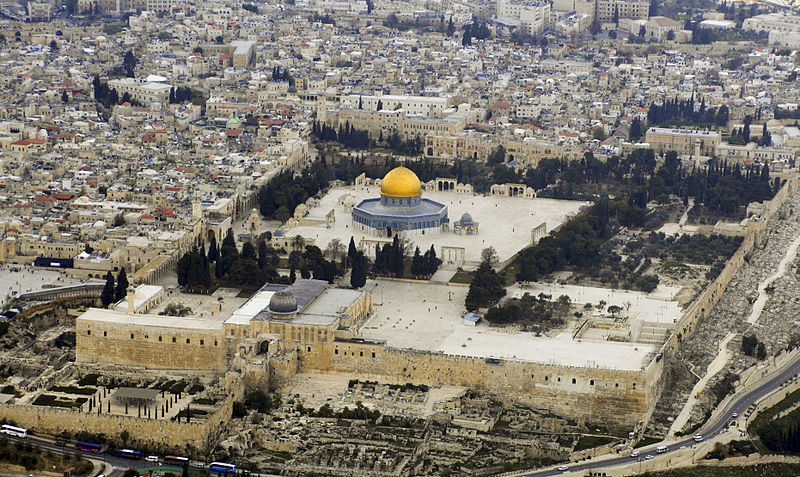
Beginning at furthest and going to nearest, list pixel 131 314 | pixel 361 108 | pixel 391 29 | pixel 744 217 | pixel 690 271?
pixel 391 29 < pixel 361 108 < pixel 744 217 < pixel 690 271 < pixel 131 314

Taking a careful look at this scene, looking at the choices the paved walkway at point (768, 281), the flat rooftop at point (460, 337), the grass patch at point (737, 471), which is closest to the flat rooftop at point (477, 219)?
the flat rooftop at point (460, 337)

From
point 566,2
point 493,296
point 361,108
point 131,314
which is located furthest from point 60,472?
point 566,2

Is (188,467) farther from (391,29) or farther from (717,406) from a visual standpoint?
(391,29)

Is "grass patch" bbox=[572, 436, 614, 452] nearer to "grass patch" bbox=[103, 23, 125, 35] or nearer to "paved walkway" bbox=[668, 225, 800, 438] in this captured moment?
"paved walkway" bbox=[668, 225, 800, 438]

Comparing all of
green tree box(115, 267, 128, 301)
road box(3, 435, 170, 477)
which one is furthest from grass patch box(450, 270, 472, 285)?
road box(3, 435, 170, 477)

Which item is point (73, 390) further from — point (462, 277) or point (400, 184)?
point (400, 184)

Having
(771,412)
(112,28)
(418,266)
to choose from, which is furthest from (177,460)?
(112,28)
